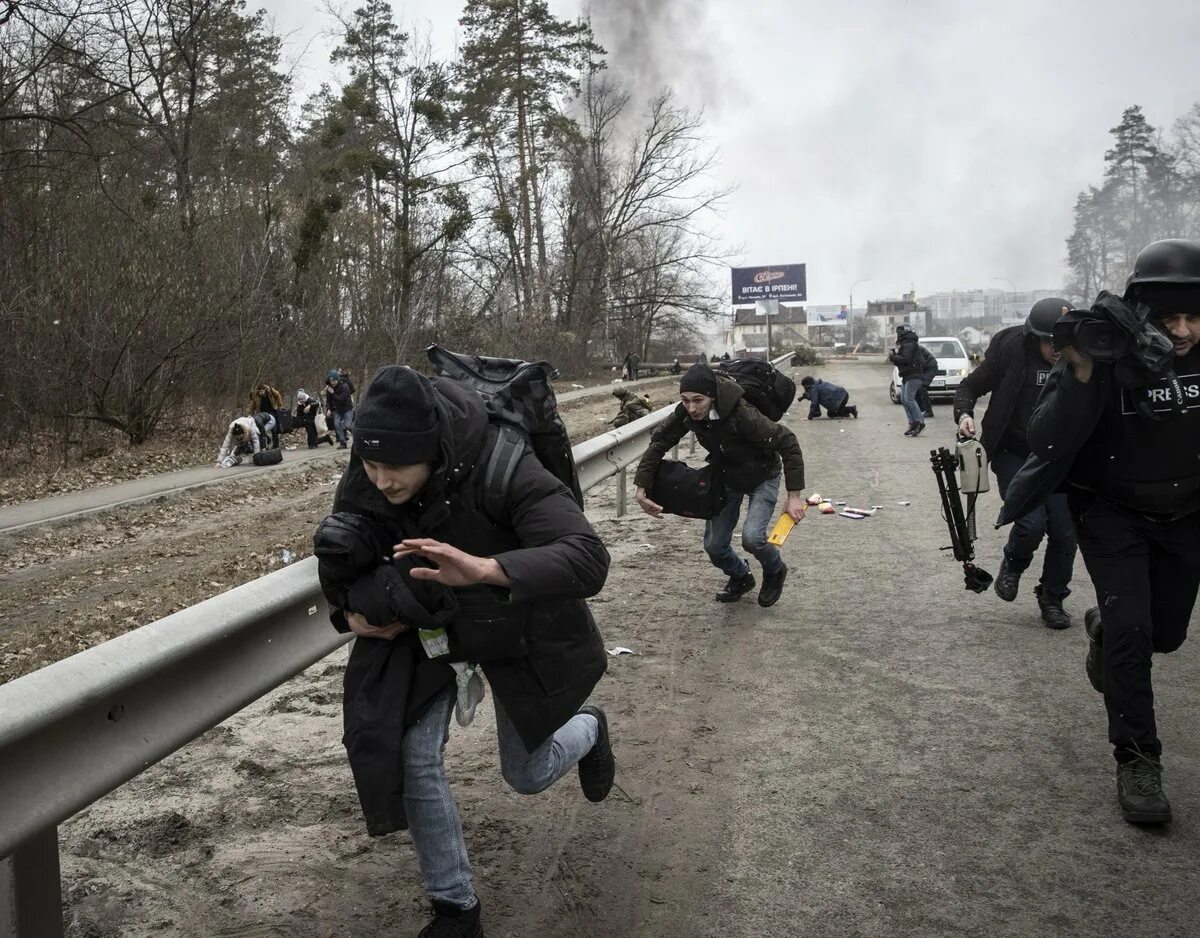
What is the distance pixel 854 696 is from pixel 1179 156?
64228 mm

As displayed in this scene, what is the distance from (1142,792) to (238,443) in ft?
55.9

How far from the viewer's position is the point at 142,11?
21.3m

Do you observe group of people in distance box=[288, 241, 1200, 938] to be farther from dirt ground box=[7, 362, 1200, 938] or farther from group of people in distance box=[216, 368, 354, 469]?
group of people in distance box=[216, 368, 354, 469]

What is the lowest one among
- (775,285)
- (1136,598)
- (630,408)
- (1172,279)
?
(630,408)

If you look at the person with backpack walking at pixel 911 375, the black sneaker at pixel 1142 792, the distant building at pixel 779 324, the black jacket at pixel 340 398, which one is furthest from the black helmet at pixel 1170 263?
the distant building at pixel 779 324

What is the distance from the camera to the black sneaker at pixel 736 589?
7.45m

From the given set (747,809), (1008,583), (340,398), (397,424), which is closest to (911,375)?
(340,398)

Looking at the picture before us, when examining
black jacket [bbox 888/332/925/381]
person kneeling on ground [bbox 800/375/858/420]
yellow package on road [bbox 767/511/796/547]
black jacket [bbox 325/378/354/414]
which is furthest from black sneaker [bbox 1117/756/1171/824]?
black jacket [bbox 325/378/354/414]

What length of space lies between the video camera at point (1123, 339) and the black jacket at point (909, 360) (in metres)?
16.7

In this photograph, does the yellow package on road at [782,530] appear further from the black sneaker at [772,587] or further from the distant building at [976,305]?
the distant building at [976,305]

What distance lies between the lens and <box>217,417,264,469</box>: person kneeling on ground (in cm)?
1861

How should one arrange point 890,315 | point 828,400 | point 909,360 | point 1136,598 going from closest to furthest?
1. point 1136,598
2. point 909,360
3. point 828,400
4. point 890,315

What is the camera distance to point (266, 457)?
18.6 meters

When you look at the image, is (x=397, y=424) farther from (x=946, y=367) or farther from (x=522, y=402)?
(x=946, y=367)
